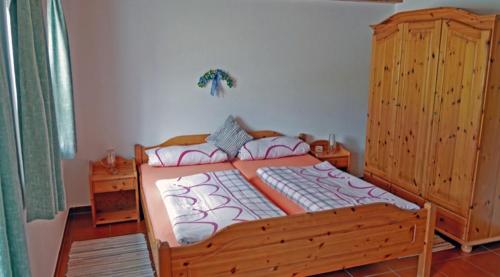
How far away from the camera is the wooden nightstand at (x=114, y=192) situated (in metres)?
3.48

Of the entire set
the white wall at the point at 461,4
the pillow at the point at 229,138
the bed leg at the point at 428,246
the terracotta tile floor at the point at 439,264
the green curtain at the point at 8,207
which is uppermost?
the white wall at the point at 461,4

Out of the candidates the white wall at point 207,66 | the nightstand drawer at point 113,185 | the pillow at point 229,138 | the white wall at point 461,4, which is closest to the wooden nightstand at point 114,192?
the nightstand drawer at point 113,185

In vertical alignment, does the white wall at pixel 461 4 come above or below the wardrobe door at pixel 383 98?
above

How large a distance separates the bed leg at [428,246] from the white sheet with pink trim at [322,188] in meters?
0.14

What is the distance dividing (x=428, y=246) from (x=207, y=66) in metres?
2.56

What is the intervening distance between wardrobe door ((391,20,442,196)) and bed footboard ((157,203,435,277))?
1076 millimetres

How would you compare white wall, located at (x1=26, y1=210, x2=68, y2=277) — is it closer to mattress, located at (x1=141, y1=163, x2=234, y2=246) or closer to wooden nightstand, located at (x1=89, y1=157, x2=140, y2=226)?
wooden nightstand, located at (x1=89, y1=157, x2=140, y2=226)

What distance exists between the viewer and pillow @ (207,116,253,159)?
3938 millimetres

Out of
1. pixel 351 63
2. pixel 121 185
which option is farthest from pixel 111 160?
pixel 351 63

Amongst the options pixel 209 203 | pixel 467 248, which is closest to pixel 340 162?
pixel 467 248

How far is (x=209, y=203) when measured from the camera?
8.97 feet

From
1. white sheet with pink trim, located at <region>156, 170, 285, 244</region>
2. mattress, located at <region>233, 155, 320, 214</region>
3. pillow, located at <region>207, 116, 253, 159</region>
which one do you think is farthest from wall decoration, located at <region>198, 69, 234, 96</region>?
white sheet with pink trim, located at <region>156, 170, 285, 244</region>

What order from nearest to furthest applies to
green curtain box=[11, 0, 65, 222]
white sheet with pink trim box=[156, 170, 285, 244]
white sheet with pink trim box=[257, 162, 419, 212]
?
green curtain box=[11, 0, 65, 222]
white sheet with pink trim box=[156, 170, 285, 244]
white sheet with pink trim box=[257, 162, 419, 212]

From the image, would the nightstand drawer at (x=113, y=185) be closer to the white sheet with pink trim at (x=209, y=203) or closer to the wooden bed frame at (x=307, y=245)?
the white sheet with pink trim at (x=209, y=203)
